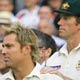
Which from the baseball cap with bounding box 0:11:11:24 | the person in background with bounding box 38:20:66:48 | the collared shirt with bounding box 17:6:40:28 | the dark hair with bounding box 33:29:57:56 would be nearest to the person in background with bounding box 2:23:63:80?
the dark hair with bounding box 33:29:57:56

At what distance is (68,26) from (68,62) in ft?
1.61

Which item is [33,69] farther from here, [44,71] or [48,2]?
[48,2]

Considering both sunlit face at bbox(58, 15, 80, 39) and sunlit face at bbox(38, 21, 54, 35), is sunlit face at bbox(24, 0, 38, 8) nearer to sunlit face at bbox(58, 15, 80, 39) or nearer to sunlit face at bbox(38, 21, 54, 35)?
sunlit face at bbox(38, 21, 54, 35)

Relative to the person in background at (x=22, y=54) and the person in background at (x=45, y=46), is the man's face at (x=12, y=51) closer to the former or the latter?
the person in background at (x=22, y=54)

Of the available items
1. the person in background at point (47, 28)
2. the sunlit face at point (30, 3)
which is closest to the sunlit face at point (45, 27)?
the person in background at point (47, 28)

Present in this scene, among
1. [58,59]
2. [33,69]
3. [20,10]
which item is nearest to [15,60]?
[33,69]

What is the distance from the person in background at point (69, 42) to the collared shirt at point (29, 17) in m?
4.94

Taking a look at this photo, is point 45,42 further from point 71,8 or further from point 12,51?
point 12,51

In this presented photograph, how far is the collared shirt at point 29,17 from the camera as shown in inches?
493

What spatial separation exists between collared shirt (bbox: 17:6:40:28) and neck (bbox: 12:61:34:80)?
5.72 meters

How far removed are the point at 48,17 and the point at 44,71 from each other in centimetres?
582

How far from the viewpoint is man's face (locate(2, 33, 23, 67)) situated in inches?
263

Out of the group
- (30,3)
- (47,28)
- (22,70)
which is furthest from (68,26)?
(30,3)

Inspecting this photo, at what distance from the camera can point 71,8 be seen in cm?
752
